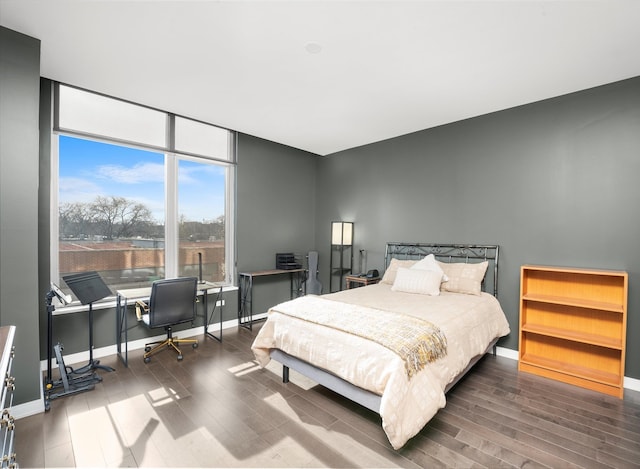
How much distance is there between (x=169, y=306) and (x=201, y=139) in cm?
238

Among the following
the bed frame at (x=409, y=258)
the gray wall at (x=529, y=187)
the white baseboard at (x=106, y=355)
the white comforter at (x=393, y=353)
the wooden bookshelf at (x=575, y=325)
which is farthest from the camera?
the gray wall at (x=529, y=187)

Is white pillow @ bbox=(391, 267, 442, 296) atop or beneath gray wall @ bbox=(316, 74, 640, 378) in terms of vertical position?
beneath

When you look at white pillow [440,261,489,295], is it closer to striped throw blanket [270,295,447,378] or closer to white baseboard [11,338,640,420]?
white baseboard [11,338,640,420]

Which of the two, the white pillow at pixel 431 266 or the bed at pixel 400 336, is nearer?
the bed at pixel 400 336

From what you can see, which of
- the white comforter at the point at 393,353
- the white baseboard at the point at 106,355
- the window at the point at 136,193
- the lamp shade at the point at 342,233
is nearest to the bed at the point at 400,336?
the white comforter at the point at 393,353

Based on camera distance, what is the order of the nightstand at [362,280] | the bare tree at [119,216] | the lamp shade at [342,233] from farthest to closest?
the lamp shade at [342,233], the nightstand at [362,280], the bare tree at [119,216]

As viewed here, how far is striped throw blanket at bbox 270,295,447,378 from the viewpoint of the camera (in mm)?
2057

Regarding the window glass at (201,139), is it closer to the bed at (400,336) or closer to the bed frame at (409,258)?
the bed at (400,336)

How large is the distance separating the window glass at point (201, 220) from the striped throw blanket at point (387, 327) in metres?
1.97

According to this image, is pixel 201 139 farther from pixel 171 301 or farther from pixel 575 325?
pixel 575 325

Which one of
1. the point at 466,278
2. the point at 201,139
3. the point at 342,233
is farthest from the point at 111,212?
the point at 466,278

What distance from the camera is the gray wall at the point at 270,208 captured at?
484cm

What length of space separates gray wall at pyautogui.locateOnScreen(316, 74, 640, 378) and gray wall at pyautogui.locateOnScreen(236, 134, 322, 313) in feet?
4.63

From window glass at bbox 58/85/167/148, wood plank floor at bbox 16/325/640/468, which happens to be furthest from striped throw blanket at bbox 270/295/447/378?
window glass at bbox 58/85/167/148
